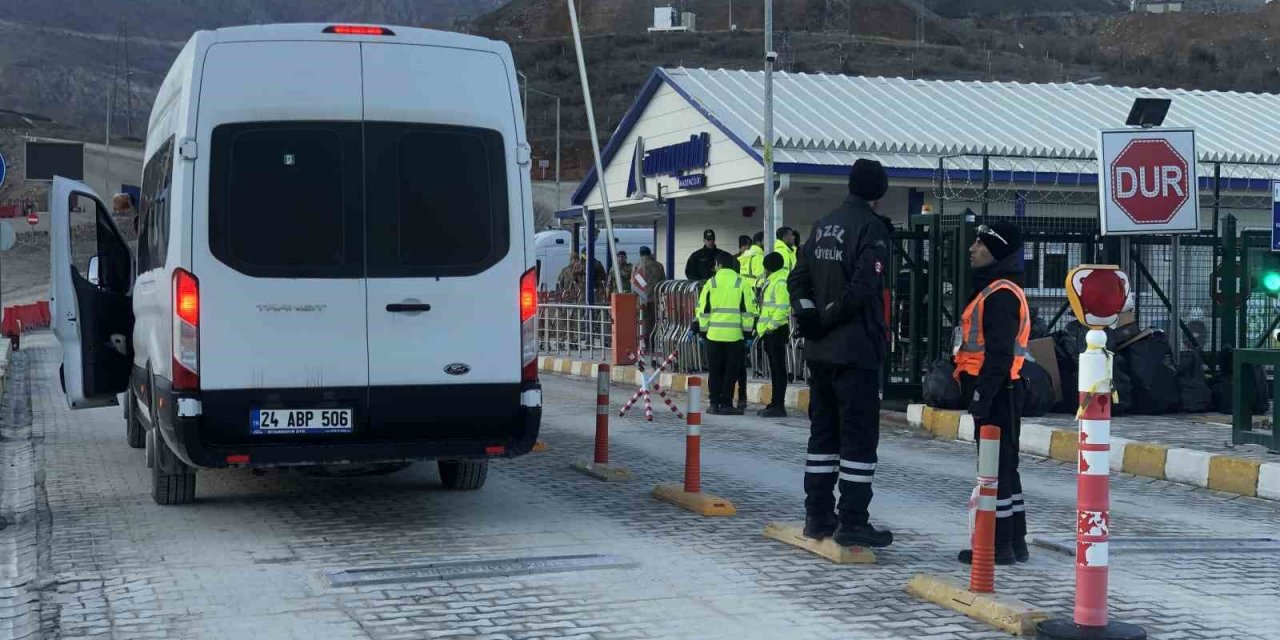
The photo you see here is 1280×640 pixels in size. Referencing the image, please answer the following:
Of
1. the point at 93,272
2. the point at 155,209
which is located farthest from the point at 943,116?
the point at 155,209

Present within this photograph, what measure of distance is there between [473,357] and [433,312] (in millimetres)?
342

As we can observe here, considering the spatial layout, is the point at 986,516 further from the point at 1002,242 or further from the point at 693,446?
the point at 693,446

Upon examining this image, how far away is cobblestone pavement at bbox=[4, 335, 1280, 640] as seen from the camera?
6762 mm

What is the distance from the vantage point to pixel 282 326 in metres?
8.68

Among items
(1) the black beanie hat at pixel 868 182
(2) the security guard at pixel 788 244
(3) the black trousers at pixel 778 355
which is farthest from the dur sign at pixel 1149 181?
(1) the black beanie hat at pixel 868 182

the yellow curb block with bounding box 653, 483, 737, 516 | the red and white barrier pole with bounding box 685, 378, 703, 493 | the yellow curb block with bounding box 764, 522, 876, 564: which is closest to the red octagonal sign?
the red and white barrier pole with bounding box 685, 378, 703, 493

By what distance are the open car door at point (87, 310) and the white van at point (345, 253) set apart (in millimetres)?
2056

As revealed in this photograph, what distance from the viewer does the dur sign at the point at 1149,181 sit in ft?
46.2

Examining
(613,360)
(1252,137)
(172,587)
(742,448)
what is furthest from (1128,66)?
(172,587)

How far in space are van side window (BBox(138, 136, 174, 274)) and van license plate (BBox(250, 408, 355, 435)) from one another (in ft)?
3.83

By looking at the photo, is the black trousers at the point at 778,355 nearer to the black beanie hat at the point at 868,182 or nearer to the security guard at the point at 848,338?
the security guard at the point at 848,338

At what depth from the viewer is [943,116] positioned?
1127 inches

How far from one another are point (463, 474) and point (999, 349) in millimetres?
4221

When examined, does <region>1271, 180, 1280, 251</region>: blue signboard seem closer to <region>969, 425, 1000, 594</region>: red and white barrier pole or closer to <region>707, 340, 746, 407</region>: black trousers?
<region>707, 340, 746, 407</region>: black trousers
